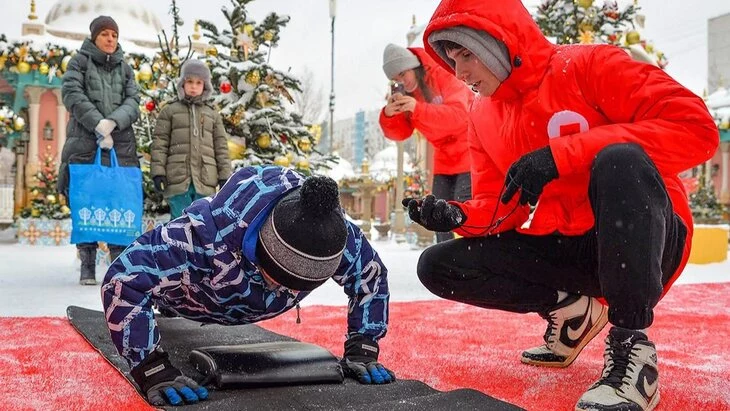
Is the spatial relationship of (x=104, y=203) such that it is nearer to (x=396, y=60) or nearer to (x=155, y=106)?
(x=155, y=106)

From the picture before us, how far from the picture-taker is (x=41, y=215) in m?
8.30

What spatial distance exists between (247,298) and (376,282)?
0.39m

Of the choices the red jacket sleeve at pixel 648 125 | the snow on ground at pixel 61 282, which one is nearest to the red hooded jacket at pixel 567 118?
the red jacket sleeve at pixel 648 125

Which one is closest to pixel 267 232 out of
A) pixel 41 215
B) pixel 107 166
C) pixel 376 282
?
pixel 376 282

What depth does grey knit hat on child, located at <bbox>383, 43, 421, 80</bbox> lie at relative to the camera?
3.72 m

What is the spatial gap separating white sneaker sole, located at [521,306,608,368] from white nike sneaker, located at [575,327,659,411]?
1.33 ft

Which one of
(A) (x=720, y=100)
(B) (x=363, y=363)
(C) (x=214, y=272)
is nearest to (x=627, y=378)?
(B) (x=363, y=363)

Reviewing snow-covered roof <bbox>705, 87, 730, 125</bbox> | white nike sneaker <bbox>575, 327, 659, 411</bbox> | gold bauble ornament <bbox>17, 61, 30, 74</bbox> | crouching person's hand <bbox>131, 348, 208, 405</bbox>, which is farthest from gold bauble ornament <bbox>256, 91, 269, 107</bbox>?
snow-covered roof <bbox>705, 87, 730, 125</bbox>

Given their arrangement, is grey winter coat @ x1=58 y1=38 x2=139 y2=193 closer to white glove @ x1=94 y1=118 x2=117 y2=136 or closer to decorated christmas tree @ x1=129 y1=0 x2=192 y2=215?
white glove @ x1=94 y1=118 x2=117 y2=136

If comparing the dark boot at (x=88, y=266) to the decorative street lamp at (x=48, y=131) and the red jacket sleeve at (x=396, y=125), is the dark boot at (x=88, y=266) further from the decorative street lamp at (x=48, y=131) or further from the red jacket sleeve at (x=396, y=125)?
the decorative street lamp at (x=48, y=131)

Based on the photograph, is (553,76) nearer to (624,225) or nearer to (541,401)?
(624,225)

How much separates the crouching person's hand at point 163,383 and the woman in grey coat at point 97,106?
2698 mm

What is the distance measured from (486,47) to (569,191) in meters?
0.45

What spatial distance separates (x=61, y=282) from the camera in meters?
4.32
